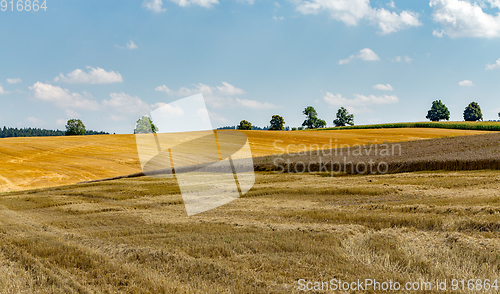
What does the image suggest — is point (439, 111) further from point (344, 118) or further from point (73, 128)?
point (73, 128)

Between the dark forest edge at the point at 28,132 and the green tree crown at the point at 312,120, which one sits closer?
the green tree crown at the point at 312,120

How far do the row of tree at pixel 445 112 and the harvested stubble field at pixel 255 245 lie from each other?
129 metres

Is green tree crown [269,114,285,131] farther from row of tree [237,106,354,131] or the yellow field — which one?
the yellow field

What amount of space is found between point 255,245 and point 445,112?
141408 millimetres

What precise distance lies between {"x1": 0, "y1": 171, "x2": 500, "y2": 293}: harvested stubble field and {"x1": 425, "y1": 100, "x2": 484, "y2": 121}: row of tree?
425ft

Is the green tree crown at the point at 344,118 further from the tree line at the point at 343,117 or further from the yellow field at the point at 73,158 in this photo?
the yellow field at the point at 73,158

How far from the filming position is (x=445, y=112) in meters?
125

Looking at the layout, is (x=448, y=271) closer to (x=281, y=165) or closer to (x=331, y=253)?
(x=331, y=253)

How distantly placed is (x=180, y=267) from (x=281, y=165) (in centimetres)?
2155

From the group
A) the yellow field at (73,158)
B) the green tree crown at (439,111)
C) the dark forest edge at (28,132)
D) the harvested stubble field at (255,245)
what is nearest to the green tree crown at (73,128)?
the yellow field at (73,158)

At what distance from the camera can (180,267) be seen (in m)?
6.23

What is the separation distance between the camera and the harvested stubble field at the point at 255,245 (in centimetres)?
565

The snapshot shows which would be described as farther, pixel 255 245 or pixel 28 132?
pixel 28 132

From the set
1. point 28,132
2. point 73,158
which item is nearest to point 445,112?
point 73,158
